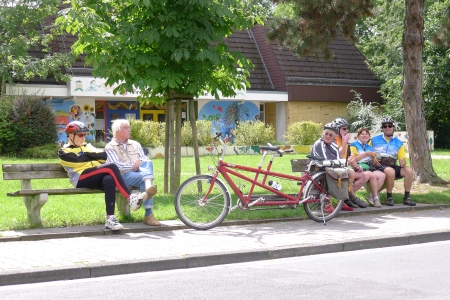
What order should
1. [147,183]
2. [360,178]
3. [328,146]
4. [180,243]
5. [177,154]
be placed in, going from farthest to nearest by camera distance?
1. [177,154]
2. [360,178]
3. [328,146]
4. [147,183]
5. [180,243]

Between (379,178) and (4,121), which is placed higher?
(4,121)

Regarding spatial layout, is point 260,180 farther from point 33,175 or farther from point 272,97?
point 272,97

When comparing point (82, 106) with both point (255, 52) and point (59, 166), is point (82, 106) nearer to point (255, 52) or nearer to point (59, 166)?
point (255, 52)

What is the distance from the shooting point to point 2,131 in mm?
25672

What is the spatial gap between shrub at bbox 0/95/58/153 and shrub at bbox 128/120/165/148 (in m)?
3.20

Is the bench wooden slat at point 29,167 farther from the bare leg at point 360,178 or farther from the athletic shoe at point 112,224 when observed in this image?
the bare leg at point 360,178

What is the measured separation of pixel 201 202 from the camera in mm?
10094

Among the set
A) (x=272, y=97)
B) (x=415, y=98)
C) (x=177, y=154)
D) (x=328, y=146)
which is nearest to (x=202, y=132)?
(x=272, y=97)

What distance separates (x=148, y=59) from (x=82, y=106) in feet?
70.6

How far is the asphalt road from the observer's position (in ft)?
21.4

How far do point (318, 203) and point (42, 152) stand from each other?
15.7 metres

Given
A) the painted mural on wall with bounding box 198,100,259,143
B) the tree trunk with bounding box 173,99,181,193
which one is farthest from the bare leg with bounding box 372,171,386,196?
the painted mural on wall with bounding box 198,100,259,143

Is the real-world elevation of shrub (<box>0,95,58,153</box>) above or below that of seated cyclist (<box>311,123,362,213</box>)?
above

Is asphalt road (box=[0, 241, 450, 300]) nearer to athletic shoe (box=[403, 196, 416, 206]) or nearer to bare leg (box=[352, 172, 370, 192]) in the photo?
bare leg (box=[352, 172, 370, 192])
